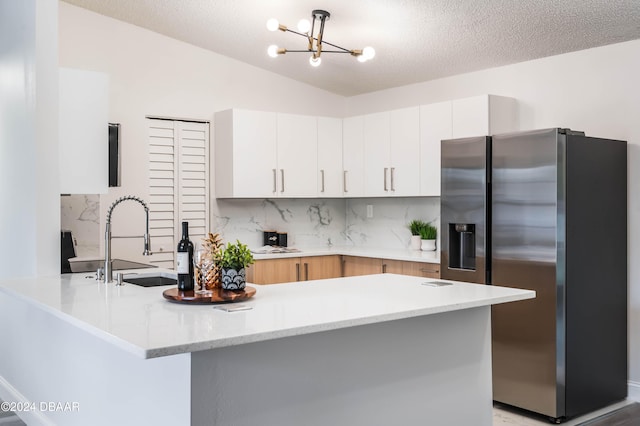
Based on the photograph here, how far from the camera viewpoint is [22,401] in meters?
3.60

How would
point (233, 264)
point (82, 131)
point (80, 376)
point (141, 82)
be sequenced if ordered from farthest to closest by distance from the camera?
point (141, 82) → point (82, 131) → point (80, 376) → point (233, 264)

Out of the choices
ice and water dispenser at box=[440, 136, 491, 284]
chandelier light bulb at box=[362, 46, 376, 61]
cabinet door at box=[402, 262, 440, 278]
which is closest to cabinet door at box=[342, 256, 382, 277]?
cabinet door at box=[402, 262, 440, 278]

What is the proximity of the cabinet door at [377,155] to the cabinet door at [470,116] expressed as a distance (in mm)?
732

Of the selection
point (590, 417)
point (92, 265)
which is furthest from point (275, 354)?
point (590, 417)

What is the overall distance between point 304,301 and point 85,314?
2.63 ft

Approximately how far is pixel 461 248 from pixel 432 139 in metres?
1.12

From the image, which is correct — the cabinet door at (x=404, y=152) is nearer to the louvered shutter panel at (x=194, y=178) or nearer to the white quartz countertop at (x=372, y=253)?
the white quartz countertop at (x=372, y=253)

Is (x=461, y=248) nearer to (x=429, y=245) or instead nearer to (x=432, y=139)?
(x=429, y=245)

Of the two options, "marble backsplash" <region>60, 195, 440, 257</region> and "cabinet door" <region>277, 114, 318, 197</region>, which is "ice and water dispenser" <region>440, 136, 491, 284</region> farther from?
"cabinet door" <region>277, 114, 318, 197</region>

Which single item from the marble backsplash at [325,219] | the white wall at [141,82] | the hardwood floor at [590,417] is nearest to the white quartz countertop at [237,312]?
the hardwood floor at [590,417]

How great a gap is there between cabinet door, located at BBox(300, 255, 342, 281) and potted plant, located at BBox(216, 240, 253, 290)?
2.88m

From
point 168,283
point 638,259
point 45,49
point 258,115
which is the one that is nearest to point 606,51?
point 638,259

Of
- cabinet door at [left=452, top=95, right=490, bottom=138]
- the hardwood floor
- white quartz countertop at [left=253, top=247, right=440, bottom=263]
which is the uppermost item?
cabinet door at [left=452, top=95, right=490, bottom=138]

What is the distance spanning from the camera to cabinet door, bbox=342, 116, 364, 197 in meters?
5.61
